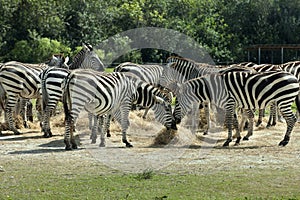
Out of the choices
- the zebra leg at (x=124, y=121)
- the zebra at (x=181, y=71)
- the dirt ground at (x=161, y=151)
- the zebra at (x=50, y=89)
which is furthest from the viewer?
the zebra at (x=181, y=71)

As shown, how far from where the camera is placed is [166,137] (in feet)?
46.2

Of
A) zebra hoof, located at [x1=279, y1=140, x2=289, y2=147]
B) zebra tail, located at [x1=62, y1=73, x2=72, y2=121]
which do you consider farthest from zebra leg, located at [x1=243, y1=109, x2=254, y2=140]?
zebra tail, located at [x1=62, y1=73, x2=72, y2=121]

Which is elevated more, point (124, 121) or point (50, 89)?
point (50, 89)

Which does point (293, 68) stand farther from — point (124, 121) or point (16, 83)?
point (16, 83)

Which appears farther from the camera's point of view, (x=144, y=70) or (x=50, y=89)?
(x=144, y=70)

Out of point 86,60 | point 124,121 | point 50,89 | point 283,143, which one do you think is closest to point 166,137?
point 124,121

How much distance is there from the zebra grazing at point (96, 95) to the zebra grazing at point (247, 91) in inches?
44.7

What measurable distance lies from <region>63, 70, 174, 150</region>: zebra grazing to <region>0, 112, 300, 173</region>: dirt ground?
0.65 meters

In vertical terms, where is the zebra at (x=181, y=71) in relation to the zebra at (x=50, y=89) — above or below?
above

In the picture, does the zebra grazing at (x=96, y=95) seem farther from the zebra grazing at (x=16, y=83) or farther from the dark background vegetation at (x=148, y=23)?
the dark background vegetation at (x=148, y=23)

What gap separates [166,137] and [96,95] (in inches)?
77.1

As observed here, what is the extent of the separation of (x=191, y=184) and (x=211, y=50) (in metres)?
31.9

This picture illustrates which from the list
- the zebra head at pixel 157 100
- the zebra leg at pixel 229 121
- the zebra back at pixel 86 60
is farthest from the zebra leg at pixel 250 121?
the zebra back at pixel 86 60

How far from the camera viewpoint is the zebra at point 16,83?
16047 mm
